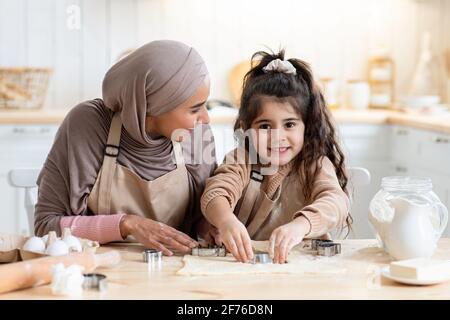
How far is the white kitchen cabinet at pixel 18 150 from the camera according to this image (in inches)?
149

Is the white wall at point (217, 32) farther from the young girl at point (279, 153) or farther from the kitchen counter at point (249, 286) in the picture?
the kitchen counter at point (249, 286)

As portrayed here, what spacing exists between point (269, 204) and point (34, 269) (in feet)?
2.45

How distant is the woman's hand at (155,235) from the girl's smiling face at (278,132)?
34 cm

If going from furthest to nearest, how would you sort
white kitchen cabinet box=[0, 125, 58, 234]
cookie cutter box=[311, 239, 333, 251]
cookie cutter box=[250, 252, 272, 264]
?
white kitchen cabinet box=[0, 125, 58, 234] < cookie cutter box=[311, 239, 333, 251] < cookie cutter box=[250, 252, 272, 264]

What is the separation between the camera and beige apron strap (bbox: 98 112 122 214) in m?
1.81

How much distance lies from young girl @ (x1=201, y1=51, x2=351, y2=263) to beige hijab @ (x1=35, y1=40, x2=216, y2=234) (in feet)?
0.37

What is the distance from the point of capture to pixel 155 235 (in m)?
1.65

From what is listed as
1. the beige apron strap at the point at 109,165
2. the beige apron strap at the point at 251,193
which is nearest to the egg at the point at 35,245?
the beige apron strap at the point at 109,165

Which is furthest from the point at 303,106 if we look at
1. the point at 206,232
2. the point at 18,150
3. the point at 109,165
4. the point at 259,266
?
the point at 18,150

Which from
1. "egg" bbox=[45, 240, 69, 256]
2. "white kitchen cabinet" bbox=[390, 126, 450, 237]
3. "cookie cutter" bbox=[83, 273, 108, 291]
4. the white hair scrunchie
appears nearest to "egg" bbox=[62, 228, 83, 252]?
"egg" bbox=[45, 240, 69, 256]

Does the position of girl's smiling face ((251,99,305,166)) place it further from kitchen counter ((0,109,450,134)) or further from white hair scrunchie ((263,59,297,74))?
kitchen counter ((0,109,450,134))

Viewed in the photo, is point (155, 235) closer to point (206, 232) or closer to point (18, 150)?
point (206, 232)
